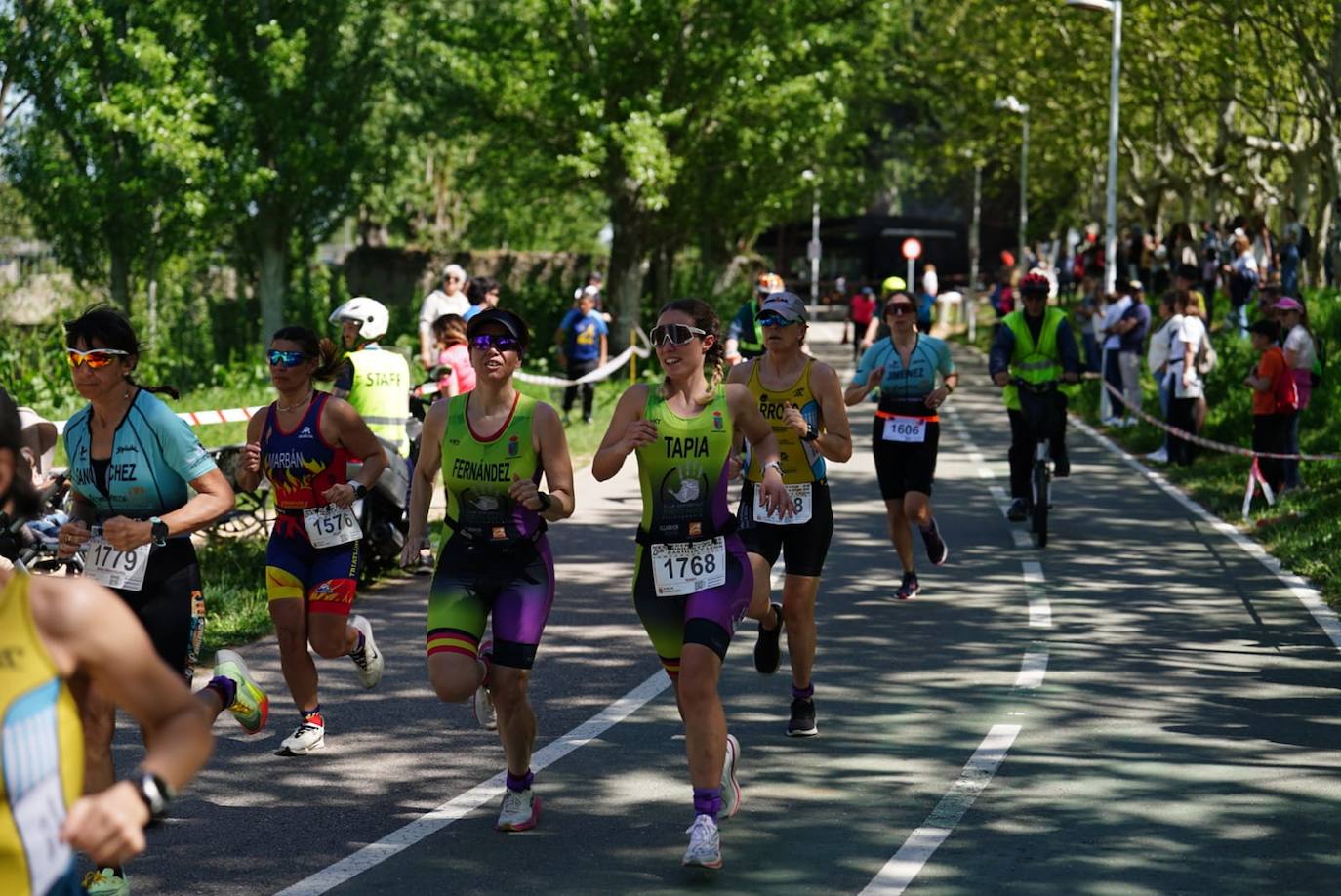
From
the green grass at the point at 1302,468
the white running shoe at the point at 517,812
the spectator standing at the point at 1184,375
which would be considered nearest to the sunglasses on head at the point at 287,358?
the white running shoe at the point at 517,812

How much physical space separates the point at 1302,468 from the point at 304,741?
40.9 feet

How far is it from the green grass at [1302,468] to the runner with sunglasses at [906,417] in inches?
102

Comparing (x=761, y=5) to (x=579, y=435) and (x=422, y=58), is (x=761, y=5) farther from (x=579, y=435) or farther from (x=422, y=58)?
(x=579, y=435)

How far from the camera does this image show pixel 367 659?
840 cm

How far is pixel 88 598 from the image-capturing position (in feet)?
11.0

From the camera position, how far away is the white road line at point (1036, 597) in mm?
11234

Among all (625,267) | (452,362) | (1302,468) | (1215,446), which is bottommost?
(1302,468)

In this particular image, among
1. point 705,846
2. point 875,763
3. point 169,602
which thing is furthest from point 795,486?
point 169,602

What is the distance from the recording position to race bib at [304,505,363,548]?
7.87 m

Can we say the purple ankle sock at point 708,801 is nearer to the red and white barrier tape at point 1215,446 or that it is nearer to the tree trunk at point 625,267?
the red and white barrier tape at point 1215,446

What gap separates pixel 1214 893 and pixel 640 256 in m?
28.3

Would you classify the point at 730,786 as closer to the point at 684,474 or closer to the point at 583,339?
the point at 684,474

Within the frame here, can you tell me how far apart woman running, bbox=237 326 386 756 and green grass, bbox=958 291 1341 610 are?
21.8 ft

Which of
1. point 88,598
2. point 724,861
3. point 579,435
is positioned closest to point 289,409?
point 724,861
